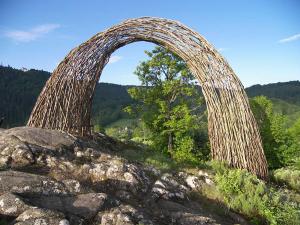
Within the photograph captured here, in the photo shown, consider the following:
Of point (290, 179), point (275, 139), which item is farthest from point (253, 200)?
point (275, 139)

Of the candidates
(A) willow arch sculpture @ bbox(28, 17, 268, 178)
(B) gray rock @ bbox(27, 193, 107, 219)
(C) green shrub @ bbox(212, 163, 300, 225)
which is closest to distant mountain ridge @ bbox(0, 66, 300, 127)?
(A) willow arch sculpture @ bbox(28, 17, 268, 178)

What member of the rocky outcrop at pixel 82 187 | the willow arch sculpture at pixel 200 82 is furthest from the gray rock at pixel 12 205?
the willow arch sculpture at pixel 200 82

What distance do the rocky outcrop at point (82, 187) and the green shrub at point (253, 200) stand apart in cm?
51

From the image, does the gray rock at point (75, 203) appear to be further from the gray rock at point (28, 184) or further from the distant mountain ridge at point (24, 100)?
the distant mountain ridge at point (24, 100)

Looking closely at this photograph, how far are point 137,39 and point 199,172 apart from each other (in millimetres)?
4810

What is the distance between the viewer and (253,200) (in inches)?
267

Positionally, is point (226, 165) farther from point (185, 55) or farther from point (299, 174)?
point (299, 174)

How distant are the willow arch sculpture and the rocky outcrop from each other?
1359 mm

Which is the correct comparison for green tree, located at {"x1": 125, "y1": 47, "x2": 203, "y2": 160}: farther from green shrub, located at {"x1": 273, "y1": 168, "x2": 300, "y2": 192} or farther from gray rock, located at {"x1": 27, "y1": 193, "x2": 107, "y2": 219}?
gray rock, located at {"x1": 27, "y1": 193, "x2": 107, "y2": 219}

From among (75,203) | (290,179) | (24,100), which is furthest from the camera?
(24,100)

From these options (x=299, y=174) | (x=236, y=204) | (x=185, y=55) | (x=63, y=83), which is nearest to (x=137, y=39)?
(x=185, y=55)

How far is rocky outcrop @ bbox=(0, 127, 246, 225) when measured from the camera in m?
4.39

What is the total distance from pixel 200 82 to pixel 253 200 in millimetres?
3574

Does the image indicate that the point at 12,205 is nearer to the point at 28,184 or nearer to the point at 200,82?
the point at 28,184
